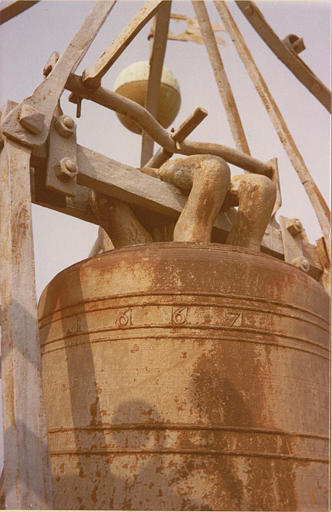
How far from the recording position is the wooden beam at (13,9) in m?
3.91

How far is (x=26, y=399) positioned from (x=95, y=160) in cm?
135

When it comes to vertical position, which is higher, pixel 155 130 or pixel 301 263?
pixel 155 130

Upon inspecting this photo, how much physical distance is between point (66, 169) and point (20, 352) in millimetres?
992

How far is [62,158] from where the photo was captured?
321 cm

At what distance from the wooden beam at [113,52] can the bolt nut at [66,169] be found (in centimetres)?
50

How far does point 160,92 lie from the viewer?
210 inches

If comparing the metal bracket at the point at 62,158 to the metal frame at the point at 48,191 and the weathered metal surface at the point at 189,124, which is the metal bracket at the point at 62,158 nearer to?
the metal frame at the point at 48,191

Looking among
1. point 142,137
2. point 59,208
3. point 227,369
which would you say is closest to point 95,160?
point 59,208

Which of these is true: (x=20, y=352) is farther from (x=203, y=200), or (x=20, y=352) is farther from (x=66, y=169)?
(x=203, y=200)

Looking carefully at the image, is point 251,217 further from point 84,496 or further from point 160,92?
point 160,92

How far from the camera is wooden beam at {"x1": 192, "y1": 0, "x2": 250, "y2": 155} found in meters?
5.08

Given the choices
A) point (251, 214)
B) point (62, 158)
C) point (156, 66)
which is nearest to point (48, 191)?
point (62, 158)

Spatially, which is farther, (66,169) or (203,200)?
(203,200)

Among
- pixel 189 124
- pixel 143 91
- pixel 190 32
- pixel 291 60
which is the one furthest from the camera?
pixel 190 32
